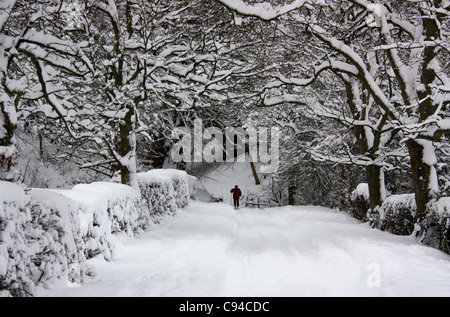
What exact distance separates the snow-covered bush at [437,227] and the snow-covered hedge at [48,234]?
21.7 feet

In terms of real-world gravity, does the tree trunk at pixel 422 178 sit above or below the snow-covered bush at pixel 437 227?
above

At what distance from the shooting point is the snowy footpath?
495 centimetres

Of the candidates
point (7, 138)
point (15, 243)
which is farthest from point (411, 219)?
point (7, 138)

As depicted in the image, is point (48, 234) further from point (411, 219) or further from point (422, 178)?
point (411, 219)

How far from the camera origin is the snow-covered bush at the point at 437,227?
294 inches

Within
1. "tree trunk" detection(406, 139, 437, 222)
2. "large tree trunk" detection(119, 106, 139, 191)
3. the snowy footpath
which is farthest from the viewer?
"large tree trunk" detection(119, 106, 139, 191)

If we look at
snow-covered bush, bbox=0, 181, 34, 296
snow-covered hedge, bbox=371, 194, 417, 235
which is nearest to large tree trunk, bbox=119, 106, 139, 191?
snow-covered bush, bbox=0, 181, 34, 296

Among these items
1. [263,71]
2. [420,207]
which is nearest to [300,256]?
[420,207]

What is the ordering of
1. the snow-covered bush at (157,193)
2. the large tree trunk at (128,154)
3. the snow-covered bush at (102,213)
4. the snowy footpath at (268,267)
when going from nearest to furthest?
the snowy footpath at (268,267), the snow-covered bush at (102,213), the large tree trunk at (128,154), the snow-covered bush at (157,193)

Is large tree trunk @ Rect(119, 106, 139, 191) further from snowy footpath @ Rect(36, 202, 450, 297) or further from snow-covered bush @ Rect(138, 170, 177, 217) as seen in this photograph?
snowy footpath @ Rect(36, 202, 450, 297)

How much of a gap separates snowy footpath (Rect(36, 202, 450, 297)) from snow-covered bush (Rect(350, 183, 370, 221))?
18.7 ft

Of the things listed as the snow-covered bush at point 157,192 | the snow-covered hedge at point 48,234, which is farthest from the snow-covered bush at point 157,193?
the snow-covered hedge at point 48,234

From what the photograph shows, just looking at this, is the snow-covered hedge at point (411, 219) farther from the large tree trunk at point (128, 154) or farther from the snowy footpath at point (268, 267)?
the large tree trunk at point (128, 154)

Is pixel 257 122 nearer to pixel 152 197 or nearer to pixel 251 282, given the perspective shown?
pixel 152 197
